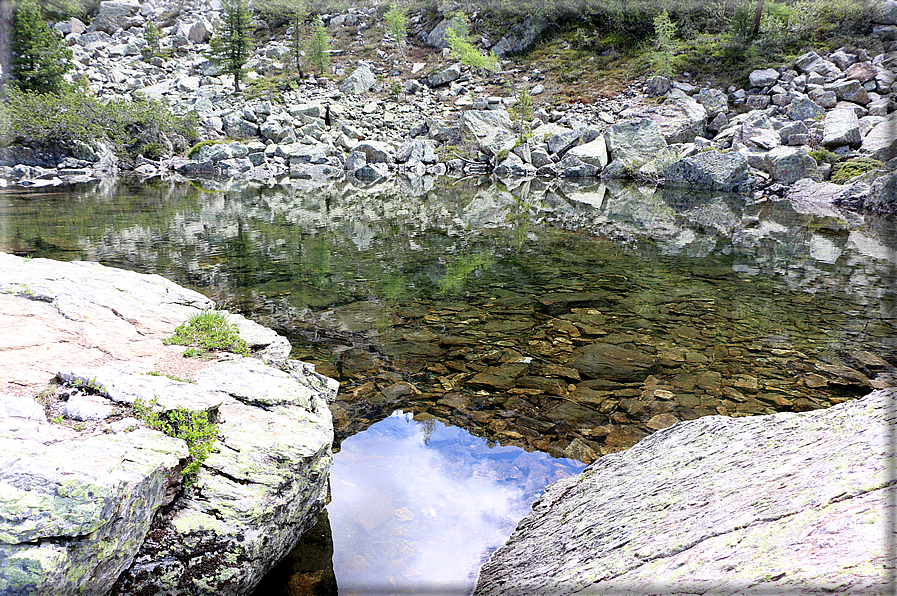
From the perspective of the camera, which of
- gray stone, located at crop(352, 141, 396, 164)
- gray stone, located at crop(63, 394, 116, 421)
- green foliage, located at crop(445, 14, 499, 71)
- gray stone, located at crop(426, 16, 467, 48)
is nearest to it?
gray stone, located at crop(63, 394, 116, 421)

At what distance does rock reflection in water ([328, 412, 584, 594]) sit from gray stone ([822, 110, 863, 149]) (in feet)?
135

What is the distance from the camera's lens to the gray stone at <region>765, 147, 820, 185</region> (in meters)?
32.9

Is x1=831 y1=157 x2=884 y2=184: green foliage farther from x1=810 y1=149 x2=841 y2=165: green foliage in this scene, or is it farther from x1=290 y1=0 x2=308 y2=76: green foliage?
x1=290 y1=0 x2=308 y2=76: green foliage

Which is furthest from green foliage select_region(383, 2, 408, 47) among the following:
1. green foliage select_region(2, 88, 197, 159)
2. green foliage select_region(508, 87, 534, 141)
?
green foliage select_region(2, 88, 197, 159)

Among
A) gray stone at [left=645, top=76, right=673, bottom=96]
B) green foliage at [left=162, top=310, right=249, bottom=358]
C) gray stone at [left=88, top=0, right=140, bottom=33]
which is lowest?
green foliage at [left=162, top=310, right=249, bottom=358]

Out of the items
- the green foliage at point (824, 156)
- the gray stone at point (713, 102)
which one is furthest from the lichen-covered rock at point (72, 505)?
the gray stone at point (713, 102)

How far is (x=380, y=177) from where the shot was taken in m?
43.1

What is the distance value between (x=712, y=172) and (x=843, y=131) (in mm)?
8663

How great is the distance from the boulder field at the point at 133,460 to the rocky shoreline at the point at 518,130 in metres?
33.5

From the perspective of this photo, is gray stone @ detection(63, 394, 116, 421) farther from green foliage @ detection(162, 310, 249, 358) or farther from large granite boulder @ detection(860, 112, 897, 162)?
large granite boulder @ detection(860, 112, 897, 162)

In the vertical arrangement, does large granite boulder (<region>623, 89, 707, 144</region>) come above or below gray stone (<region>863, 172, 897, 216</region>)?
above

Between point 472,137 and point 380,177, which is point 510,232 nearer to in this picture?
point 380,177

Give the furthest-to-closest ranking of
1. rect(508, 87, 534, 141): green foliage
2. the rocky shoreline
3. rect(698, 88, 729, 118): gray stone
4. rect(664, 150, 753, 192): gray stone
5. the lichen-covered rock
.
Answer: rect(508, 87, 534, 141): green foliage, rect(698, 88, 729, 118): gray stone, the rocky shoreline, rect(664, 150, 753, 192): gray stone, the lichen-covered rock

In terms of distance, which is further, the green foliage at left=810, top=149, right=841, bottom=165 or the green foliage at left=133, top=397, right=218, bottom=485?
the green foliage at left=810, top=149, right=841, bottom=165
